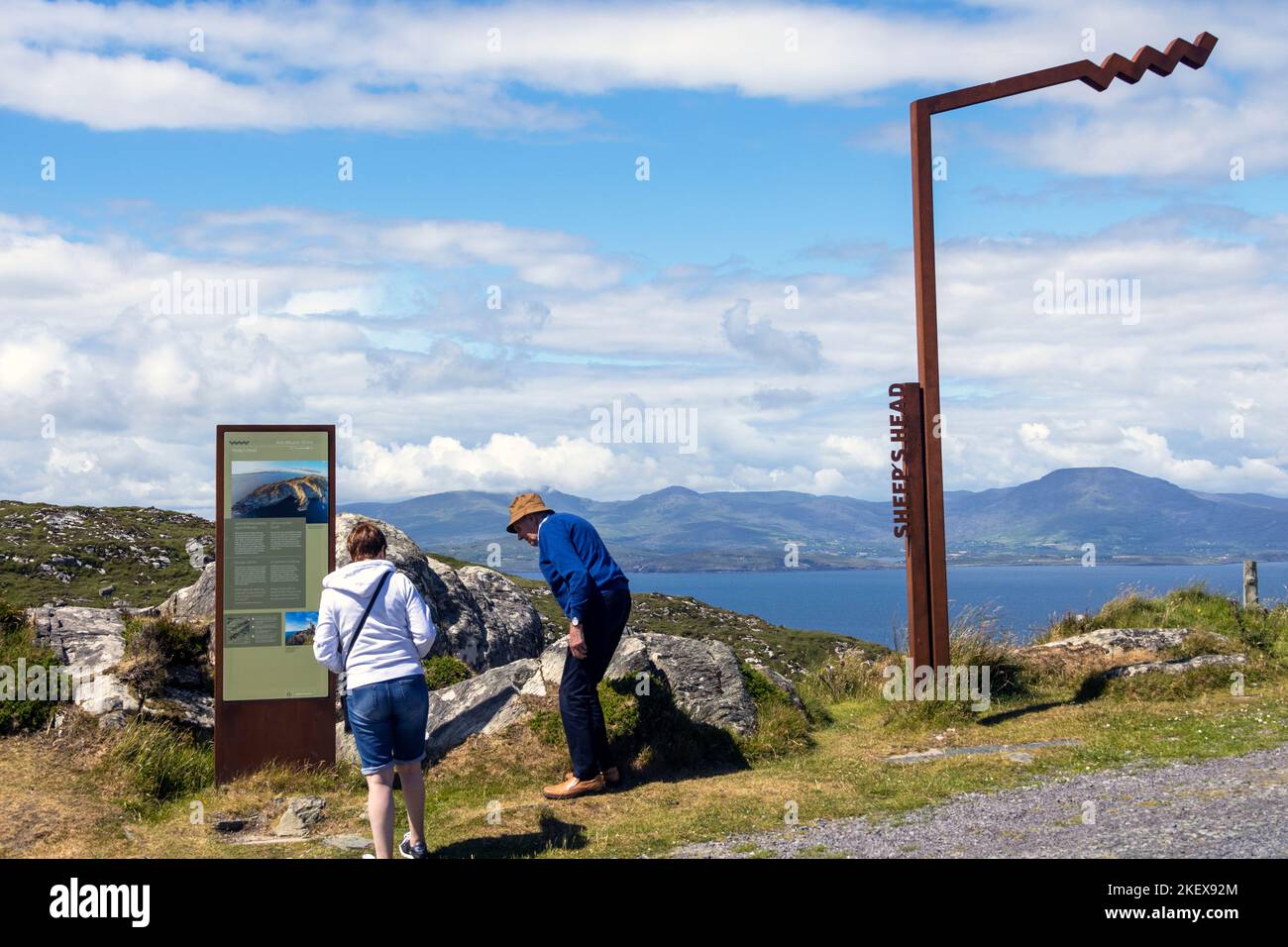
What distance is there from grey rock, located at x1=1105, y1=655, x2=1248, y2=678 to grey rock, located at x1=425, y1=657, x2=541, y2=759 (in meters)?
6.94

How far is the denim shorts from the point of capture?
21.3 ft

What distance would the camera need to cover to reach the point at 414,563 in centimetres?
Result: 1319

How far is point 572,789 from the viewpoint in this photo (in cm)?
866

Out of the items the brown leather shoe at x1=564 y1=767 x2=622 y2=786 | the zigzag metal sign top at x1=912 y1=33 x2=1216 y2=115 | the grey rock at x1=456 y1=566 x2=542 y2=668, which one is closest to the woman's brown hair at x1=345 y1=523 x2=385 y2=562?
the brown leather shoe at x1=564 y1=767 x2=622 y2=786

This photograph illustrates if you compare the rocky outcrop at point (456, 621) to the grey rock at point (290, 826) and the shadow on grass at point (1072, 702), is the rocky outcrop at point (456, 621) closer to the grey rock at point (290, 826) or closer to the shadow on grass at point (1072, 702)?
the grey rock at point (290, 826)

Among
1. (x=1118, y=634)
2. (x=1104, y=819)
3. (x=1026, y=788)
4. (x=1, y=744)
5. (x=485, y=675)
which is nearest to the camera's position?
(x=1104, y=819)

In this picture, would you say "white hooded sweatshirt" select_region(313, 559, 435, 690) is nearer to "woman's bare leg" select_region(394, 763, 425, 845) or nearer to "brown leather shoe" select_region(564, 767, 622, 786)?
"woman's bare leg" select_region(394, 763, 425, 845)

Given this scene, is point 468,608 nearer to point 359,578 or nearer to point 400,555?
point 400,555

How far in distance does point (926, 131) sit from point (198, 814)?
999cm

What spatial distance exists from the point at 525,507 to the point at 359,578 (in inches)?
91.3

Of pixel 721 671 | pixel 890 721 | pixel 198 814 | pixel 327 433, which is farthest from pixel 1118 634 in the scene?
pixel 198 814

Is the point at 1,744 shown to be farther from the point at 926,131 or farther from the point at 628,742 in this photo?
the point at 926,131

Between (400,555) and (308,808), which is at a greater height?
(400,555)

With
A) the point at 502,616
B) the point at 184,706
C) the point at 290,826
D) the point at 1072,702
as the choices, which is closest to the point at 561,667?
the point at 290,826
